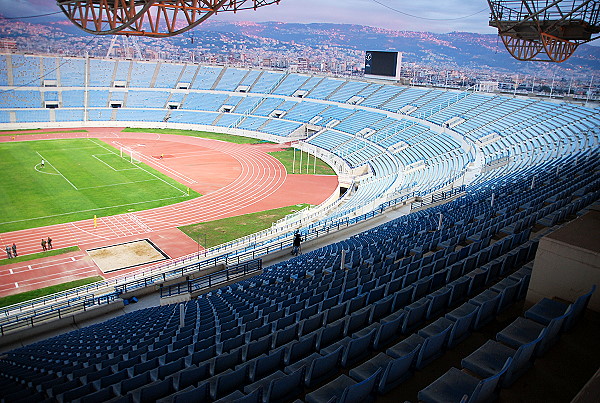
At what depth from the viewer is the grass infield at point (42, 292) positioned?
1726 centimetres

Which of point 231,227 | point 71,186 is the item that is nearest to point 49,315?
point 231,227

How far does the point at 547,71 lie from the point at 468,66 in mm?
44474

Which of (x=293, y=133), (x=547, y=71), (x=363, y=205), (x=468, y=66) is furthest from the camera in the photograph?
(x=468, y=66)

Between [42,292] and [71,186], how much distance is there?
16201 millimetres

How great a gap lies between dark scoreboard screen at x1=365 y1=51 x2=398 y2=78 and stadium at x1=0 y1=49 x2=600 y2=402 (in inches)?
448

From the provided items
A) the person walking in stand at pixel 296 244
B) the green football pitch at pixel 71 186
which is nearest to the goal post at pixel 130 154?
the green football pitch at pixel 71 186

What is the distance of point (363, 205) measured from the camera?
25.1 m

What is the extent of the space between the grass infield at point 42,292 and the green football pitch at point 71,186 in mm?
8091

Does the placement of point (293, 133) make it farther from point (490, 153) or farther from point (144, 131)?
point (490, 153)

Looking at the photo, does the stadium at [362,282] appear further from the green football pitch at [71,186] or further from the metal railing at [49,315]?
the green football pitch at [71,186]

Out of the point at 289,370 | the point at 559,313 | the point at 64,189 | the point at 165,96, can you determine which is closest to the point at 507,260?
the point at 559,313

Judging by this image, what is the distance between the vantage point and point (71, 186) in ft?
106

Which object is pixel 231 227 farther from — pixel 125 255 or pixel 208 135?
pixel 208 135

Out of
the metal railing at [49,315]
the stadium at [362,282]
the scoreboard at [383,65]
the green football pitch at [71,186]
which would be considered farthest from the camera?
the scoreboard at [383,65]
